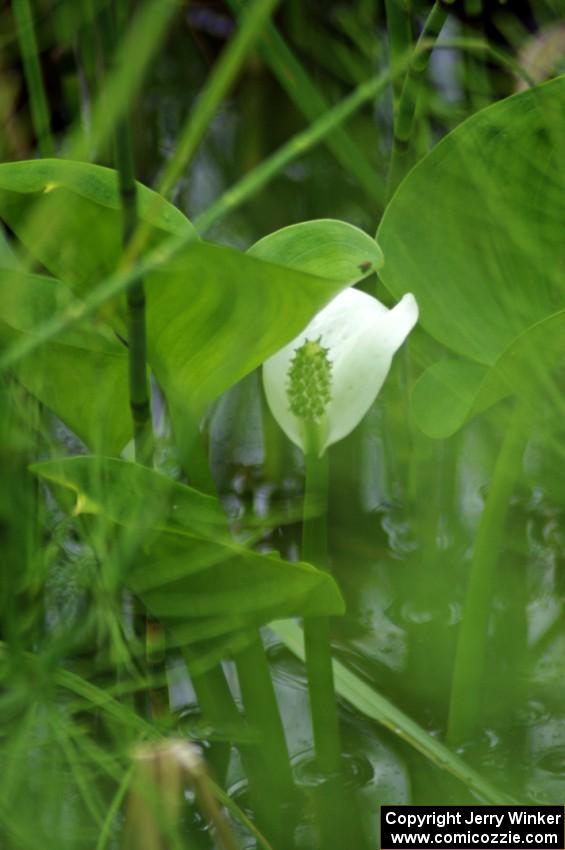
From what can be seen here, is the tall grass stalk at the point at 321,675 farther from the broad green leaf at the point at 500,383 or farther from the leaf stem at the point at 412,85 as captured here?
the leaf stem at the point at 412,85

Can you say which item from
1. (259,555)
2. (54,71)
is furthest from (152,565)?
(54,71)

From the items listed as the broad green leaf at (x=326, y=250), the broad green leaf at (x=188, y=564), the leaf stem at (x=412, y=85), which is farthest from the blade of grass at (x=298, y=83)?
the broad green leaf at (x=188, y=564)

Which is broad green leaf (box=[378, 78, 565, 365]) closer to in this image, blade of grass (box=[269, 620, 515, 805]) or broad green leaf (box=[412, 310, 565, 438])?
broad green leaf (box=[412, 310, 565, 438])

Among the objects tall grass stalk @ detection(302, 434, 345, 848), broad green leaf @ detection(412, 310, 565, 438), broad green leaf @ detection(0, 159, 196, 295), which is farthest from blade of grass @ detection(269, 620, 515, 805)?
broad green leaf @ detection(0, 159, 196, 295)

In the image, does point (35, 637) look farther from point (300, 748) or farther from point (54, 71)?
point (54, 71)

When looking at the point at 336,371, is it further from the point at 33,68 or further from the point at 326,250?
the point at 33,68

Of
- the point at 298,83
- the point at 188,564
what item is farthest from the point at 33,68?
the point at 188,564
